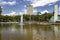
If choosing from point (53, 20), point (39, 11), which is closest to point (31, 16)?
point (39, 11)

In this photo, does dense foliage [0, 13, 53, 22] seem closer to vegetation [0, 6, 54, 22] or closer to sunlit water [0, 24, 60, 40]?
vegetation [0, 6, 54, 22]

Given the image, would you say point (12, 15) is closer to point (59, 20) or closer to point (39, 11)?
point (39, 11)

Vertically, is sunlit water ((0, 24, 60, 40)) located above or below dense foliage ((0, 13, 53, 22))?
below

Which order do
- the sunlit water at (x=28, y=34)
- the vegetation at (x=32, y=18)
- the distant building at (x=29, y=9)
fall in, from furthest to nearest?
1. the distant building at (x=29, y=9)
2. the vegetation at (x=32, y=18)
3. the sunlit water at (x=28, y=34)

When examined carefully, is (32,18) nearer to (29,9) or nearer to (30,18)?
(30,18)

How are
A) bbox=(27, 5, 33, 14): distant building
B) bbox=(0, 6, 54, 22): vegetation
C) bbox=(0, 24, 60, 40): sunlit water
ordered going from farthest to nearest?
bbox=(27, 5, 33, 14): distant building → bbox=(0, 6, 54, 22): vegetation → bbox=(0, 24, 60, 40): sunlit water

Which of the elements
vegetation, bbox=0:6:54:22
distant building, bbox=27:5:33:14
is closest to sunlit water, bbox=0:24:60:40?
vegetation, bbox=0:6:54:22

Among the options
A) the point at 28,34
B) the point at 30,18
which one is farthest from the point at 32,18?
the point at 28,34

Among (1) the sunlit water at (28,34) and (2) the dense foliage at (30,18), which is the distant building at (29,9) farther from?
(1) the sunlit water at (28,34)

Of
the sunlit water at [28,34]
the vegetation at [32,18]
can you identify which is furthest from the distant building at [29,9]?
the sunlit water at [28,34]

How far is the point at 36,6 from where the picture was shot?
32.1ft

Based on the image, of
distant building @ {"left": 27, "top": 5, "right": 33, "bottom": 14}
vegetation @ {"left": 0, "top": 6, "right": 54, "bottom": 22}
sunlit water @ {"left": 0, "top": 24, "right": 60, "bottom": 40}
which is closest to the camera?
sunlit water @ {"left": 0, "top": 24, "right": 60, "bottom": 40}

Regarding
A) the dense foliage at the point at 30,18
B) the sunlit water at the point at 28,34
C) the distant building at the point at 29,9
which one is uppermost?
the distant building at the point at 29,9

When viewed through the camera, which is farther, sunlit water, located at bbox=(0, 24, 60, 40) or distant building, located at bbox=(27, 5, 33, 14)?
distant building, located at bbox=(27, 5, 33, 14)
